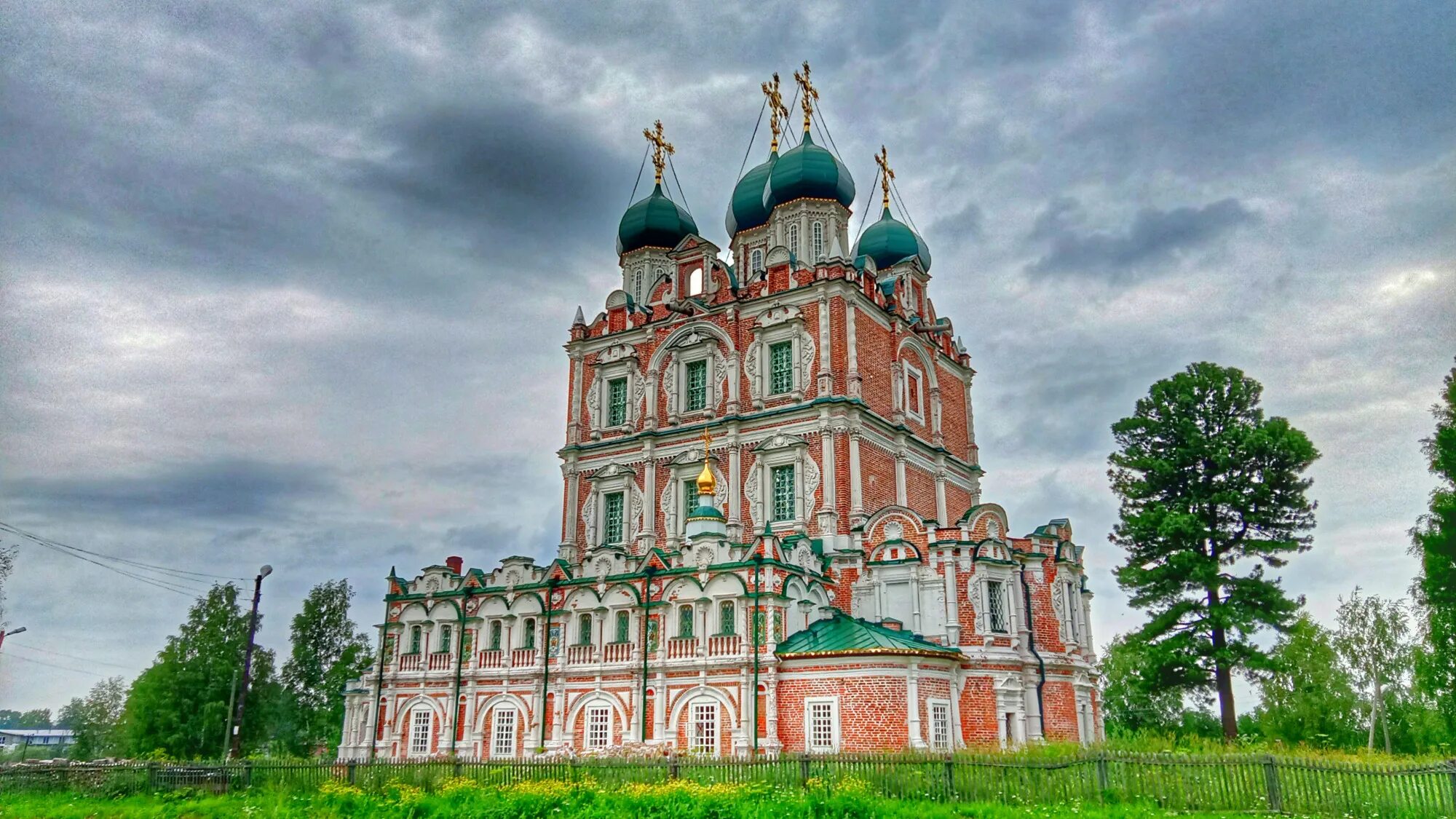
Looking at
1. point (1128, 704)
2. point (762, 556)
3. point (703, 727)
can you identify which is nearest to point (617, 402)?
point (762, 556)

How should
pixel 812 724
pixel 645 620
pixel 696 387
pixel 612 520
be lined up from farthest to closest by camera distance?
pixel 696 387, pixel 612 520, pixel 645 620, pixel 812 724

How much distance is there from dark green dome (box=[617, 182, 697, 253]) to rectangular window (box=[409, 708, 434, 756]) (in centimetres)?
1716

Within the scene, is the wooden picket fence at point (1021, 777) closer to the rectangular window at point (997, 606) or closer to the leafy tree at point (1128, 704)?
the rectangular window at point (997, 606)

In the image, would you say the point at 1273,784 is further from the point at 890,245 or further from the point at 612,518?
the point at 890,245

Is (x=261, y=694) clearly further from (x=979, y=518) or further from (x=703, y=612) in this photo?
(x=979, y=518)

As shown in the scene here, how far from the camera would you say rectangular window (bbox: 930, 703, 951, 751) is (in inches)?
936

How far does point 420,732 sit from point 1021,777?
19.0 m

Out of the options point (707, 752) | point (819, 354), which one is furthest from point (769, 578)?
point (819, 354)

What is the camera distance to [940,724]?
952 inches

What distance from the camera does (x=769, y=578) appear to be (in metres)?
25.3

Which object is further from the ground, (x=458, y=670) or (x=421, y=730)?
(x=458, y=670)

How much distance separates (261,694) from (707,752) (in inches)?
1026

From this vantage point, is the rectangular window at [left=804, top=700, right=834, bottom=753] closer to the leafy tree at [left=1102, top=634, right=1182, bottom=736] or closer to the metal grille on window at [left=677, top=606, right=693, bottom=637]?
the metal grille on window at [left=677, top=606, right=693, bottom=637]

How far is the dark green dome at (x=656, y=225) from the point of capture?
37.3 metres
